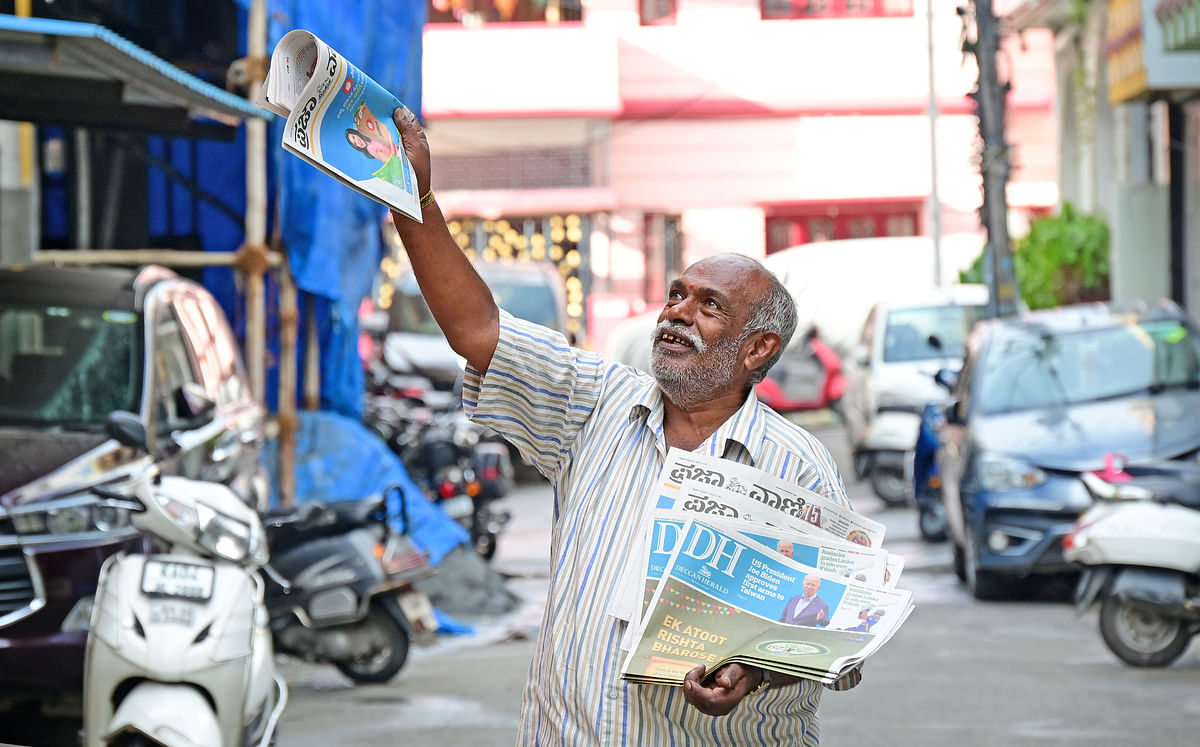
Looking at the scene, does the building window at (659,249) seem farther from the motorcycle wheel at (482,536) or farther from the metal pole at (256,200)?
the metal pole at (256,200)

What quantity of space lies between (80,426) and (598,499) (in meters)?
4.44

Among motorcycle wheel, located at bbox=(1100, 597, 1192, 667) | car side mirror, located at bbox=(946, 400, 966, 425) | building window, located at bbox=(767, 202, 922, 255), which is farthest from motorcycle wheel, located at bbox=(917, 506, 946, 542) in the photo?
building window, located at bbox=(767, 202, 922, 255)

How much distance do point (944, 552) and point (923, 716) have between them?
18.4ft

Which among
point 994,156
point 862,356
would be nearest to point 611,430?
point 862,356

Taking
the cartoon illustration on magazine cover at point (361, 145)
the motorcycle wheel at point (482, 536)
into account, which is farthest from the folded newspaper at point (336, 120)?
the motorcycle wheel at point (482, 536)

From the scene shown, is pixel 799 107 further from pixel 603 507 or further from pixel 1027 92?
pixel 603 507

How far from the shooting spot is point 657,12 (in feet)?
96.4

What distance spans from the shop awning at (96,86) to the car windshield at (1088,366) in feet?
16.1

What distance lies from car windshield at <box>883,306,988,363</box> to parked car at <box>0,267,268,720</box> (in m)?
7.55

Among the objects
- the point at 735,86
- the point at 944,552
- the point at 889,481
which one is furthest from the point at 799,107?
the point at 944,552

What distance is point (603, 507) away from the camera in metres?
3.25

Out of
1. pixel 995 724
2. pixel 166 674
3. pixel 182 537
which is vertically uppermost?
pixel 182 537

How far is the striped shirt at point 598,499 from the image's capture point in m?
3.13

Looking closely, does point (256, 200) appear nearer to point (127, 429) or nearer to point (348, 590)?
point (348, 590)
